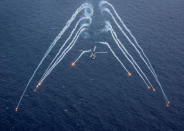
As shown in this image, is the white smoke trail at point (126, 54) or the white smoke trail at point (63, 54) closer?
the white smoke trail at point (63, 54)

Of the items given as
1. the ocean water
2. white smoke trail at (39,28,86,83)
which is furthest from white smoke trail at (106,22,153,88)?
white smoke trail at (39,28,86,83)

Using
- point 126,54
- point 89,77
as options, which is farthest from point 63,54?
point 126,54

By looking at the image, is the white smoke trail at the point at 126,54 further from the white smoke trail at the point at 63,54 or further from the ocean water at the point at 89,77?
the white smoke trail at the point at 63,54

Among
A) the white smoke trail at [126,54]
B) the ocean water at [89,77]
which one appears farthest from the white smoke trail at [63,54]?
the white smoke trail at [126,54]

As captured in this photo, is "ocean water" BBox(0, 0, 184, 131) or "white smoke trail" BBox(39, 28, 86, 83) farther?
"white smoke trail" BBox(39, 28, 86, 83)

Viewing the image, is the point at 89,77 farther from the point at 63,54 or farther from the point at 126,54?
the point at 126,54

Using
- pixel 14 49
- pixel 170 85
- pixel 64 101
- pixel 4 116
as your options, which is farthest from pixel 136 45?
pixel 4 116

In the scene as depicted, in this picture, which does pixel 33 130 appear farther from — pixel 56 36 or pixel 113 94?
pixel 56 36

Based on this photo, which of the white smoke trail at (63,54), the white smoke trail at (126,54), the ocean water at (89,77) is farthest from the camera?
the white smoke trail at (126,54)

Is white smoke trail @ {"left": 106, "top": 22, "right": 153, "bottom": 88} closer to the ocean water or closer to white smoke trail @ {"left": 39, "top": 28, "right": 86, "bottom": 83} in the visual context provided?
the ocean water
